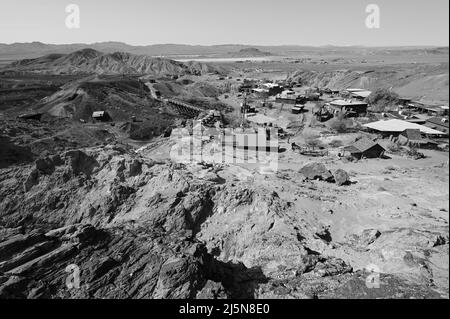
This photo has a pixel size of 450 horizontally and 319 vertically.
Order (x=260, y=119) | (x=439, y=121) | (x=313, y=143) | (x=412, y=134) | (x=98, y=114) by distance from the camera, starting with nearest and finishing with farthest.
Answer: (x=412, y=134) → (x=313, y=143) → (x=439, y=121) → (x=98, y=114) → (x=260, y=119)

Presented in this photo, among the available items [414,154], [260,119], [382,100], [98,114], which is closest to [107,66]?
[98,114]

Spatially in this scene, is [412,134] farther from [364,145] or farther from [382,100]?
[382,100]

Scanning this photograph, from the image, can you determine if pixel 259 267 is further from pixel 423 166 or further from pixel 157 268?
pixel 423 166

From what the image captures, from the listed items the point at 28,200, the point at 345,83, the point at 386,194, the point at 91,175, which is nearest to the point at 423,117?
the point at 386,194

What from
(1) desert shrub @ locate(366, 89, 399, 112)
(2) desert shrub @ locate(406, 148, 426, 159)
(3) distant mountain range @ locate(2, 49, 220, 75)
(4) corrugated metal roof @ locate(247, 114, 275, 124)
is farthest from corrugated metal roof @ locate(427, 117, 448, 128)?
(3) distant mountain range @ locate(2, 49, 220, 75)

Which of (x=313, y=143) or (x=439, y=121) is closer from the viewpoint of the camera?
(x=313, y=143)

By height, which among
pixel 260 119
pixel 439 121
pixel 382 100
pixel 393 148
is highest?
pixel 382 100
